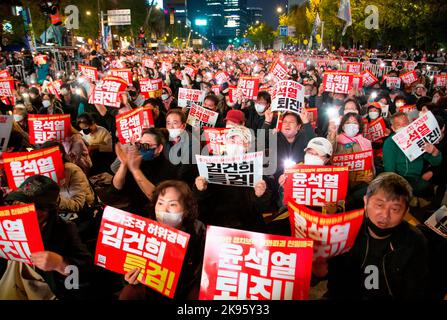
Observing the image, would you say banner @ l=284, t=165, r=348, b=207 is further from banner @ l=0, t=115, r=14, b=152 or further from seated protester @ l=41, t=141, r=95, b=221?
banner @ l=0, t=115, r=14, b=152

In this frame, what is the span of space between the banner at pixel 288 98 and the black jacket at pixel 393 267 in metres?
3.50

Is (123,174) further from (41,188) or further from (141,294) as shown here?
(141,294)

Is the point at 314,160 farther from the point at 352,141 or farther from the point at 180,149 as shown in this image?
the point at 180,149

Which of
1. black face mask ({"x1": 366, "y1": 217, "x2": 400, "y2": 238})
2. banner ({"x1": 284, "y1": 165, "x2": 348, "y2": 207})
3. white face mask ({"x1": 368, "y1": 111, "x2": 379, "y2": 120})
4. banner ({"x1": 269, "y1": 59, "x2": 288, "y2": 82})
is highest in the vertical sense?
banner ({"x1": 269, "y1": 59, "x2": 288, "y2": 82})

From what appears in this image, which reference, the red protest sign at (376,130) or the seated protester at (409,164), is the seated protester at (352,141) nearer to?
the seated protester at (409,164)

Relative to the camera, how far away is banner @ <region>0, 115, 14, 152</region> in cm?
558

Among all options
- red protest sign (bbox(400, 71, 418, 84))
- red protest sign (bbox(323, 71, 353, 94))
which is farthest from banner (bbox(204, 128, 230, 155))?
red protest sign (bbox(400, 71, 418, 84))

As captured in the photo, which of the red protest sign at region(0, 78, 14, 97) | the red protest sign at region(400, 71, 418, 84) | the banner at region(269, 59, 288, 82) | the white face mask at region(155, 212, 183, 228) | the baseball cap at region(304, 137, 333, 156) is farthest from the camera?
the red protest sign at region(400, 71, 418, 84)

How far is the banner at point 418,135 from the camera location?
470 centimetres

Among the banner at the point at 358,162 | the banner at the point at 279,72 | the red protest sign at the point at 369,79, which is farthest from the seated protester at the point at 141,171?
the red protest sign at the point at 369,79

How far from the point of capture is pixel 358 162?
15.8 ft

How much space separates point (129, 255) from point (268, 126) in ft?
15.5

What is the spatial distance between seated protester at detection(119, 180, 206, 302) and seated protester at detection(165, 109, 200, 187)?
1589 millimetres

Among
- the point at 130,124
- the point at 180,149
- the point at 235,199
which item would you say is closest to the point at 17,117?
the point at 130,124
